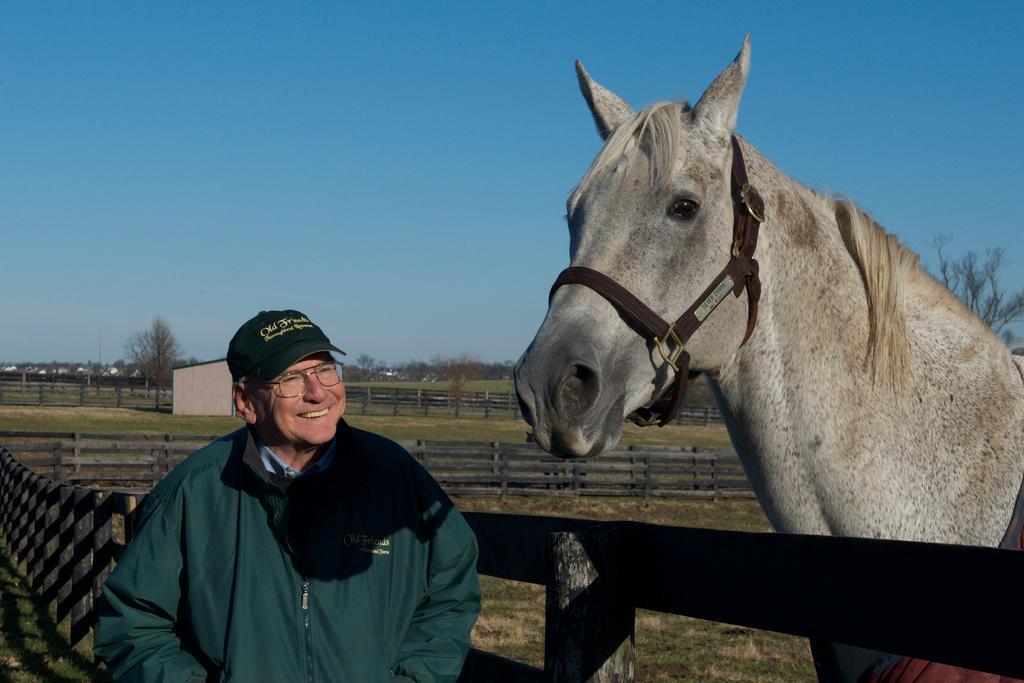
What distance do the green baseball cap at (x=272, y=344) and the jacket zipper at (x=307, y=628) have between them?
55 cm

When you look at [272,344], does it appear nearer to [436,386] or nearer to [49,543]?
[49,543]

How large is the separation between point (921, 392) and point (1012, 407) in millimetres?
303

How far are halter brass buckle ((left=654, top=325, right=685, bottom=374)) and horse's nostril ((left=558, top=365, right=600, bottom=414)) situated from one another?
25 centimetres

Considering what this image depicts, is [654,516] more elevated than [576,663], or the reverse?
[576,663]

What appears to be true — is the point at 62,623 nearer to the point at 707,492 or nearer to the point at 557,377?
the point at 557,377

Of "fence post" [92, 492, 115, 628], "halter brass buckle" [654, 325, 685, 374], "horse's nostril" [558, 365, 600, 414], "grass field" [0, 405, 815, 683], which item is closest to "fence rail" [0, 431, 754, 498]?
"grass field" [0, 405, 815, 683]

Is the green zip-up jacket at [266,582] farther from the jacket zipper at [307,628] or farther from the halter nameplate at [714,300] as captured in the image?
the halter nameplate at [714,300]

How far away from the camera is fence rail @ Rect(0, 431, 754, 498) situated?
861 inches

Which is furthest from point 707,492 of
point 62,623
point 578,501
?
point 62,623

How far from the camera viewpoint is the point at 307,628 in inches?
97.1

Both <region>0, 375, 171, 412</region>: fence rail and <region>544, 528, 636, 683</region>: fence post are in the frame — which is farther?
<region>0, 375, 171, 412</region>: fence rail

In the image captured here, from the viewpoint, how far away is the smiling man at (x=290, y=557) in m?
2.45

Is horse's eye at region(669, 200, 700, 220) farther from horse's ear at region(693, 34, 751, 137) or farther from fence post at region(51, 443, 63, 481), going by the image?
fence post at region(51, 443, 63, 481)

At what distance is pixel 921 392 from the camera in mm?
2936
